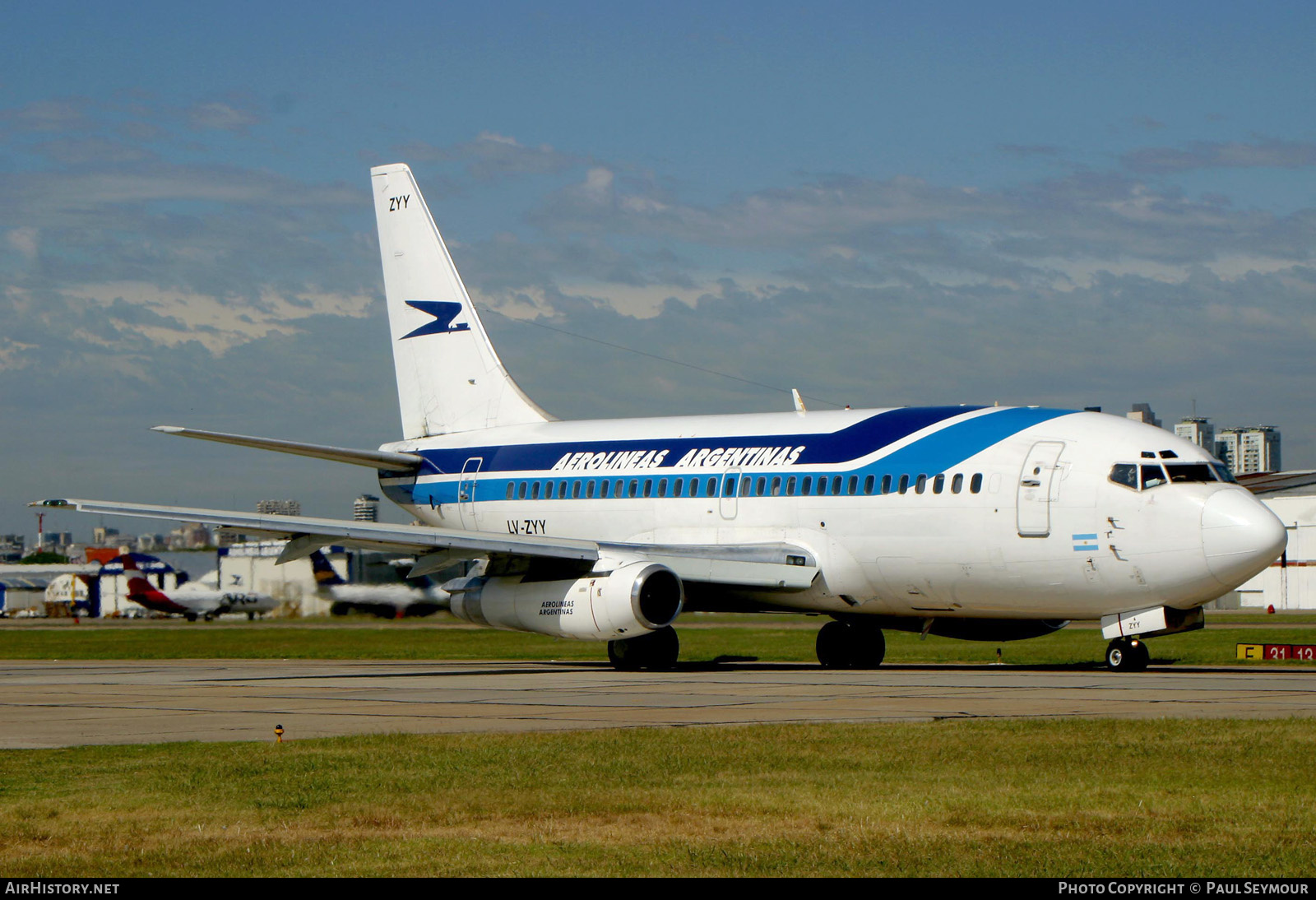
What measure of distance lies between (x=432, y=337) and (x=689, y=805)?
27.1m

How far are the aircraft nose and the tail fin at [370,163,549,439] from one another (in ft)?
53.9

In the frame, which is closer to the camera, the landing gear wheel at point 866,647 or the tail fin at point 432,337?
the landing gear wheel at point 866,647

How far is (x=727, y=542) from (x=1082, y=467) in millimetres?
7059

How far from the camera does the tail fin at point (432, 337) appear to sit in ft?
117

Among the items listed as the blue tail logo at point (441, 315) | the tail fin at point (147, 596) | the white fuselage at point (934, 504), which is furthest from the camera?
the tail fin at point (147, 596)

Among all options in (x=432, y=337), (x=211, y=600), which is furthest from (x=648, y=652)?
(x=211, y=600)

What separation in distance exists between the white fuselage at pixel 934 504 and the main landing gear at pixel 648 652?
6.33 feet

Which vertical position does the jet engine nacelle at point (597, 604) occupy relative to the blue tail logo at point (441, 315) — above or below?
below

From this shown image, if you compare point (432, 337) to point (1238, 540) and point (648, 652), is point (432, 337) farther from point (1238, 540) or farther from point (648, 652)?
point (1238, 540)

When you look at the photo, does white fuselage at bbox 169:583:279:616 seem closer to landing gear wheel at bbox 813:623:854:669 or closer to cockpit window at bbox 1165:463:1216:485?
landing gear wheel at bbox 813:623:854:669

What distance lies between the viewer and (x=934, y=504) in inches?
997

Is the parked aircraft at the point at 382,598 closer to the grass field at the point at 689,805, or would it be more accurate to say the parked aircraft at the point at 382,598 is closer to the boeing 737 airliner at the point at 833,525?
the boeing 737 airliner at the point at 833,525

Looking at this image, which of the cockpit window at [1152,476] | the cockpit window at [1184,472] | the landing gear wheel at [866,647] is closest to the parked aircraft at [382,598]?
the landing gear wheel at [866,647]
